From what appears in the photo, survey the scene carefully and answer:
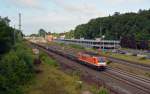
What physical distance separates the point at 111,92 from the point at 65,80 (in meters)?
8.74

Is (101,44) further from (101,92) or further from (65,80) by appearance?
(101,92)

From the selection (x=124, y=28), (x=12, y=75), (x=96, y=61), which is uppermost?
(x=124, y=28)

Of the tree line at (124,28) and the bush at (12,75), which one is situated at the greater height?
the tree line at (124,28)

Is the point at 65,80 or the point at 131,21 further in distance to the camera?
the point at 131,21

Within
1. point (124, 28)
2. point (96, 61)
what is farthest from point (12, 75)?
point (124, 28)

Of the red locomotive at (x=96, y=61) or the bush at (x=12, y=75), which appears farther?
the red locomotive at (x=96, y=61)

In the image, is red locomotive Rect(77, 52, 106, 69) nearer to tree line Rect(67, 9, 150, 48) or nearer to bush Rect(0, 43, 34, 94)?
bush Rect(0, 43, 34, 94)

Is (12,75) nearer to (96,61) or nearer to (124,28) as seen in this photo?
(96,61)

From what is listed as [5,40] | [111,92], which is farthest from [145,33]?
[111,92]

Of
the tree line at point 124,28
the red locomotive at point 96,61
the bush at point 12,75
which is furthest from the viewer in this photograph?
the tree line at point 124,28

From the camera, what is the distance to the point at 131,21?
493 feet

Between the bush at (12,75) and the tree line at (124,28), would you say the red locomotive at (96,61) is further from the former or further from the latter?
the tree line at (124,28)

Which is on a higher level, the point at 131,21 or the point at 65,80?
the point at 131,21

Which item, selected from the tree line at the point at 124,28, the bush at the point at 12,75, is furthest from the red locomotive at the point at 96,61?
the tree line at the point at 124,28
